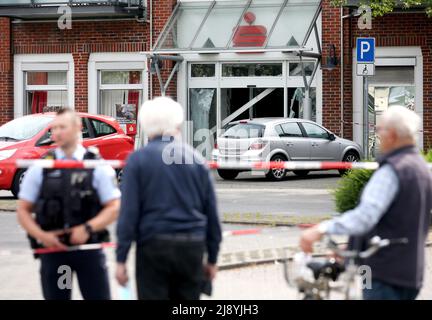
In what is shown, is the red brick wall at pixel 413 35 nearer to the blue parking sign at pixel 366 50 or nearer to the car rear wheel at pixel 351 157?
the car rear wheel at pixel 351 157

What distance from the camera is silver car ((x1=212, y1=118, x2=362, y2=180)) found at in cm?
2508

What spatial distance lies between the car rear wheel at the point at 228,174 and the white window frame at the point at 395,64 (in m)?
4.67

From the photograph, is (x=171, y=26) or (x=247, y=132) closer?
(x=247, y=132)

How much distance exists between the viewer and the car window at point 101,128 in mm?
21375

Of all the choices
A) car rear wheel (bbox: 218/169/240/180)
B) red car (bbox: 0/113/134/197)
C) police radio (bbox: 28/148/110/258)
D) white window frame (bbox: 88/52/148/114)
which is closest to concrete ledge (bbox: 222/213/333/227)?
red car (bbox: 0/113/134/197)

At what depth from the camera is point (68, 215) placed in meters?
6.57

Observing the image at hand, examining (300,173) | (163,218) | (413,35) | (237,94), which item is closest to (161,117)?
(163,218)

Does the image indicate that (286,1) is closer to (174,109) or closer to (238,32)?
(238,32)

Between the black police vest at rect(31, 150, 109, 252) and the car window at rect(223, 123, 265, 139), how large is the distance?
1860cm

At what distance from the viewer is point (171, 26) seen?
98.7ft
